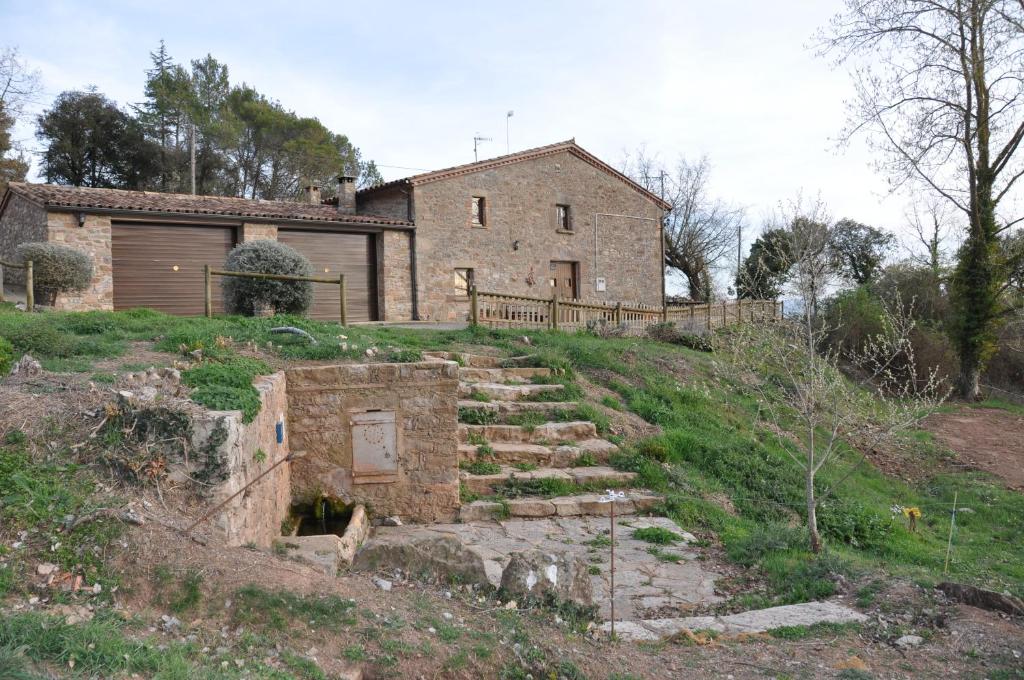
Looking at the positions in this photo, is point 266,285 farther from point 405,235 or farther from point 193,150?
point 193,150

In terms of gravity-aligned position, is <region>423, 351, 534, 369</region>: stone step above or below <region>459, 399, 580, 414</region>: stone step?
above

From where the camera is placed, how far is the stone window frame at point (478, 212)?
22797 millimetres

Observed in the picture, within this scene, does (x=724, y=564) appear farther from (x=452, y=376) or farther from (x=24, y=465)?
(x=24, y=465)

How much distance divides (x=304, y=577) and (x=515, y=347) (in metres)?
8.89

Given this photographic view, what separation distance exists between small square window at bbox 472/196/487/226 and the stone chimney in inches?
152

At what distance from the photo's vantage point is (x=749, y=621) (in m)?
4.89

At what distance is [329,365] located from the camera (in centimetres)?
754

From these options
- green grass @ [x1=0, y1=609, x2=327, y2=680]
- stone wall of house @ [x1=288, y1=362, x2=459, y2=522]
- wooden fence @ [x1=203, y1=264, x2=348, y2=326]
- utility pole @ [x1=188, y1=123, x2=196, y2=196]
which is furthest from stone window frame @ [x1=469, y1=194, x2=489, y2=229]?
green grass @ [x1=0, y1=609, x2=327, y2=680]

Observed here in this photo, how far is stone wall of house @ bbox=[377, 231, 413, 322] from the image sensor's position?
69.6ft

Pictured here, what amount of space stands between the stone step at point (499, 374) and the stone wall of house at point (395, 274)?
34.6 feet

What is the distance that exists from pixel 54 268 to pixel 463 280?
11426 mm

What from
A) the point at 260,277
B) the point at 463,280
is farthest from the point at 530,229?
the point at 260,277

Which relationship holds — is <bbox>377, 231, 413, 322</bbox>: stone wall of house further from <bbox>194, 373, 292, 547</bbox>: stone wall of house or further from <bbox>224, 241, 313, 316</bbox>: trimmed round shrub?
<bbox>194, 373, 292, 547</bbox>: stone wall of house

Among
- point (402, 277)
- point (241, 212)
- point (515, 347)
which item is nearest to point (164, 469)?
point (515, 347)
